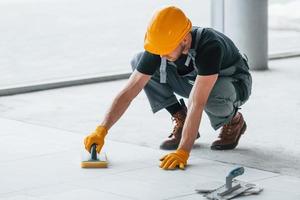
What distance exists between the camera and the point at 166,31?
4484mm

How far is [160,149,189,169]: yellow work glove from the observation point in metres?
4.56

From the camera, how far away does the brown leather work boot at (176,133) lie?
508 centimetres

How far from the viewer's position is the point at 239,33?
8.08 meters

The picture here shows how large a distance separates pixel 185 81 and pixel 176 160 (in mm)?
645

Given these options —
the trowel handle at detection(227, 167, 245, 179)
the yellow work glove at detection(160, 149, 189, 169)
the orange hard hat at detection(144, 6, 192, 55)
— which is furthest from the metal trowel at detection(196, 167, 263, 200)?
the orange hard hat at detection(144, 6, 192, 55)

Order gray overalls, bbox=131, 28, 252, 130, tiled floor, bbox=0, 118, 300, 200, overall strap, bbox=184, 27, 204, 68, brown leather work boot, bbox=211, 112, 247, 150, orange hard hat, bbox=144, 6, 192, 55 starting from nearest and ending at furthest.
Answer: tiled floor, bbox=0, 118, 300, 200, orange hard hat, bbox=144, 6, 192, 55, overall strap, bbox=184, 27, 204, 68, gray overalls, bbox=131, 28, 252, 130, brown leather work boot, bbox=211, 112, 247, 150

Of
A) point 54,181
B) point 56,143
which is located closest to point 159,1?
point 56,143

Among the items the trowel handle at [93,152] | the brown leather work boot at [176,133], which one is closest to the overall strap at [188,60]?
the brown leather work boot at [176,133]

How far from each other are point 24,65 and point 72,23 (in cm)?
81

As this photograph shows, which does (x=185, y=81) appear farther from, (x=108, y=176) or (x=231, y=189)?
(x=231, y=189)

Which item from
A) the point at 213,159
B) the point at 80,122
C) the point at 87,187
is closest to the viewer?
the point at 87,187

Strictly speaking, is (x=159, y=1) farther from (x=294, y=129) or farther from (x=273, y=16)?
(x=294, y=129)

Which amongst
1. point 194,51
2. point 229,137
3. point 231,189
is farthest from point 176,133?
point 231,189

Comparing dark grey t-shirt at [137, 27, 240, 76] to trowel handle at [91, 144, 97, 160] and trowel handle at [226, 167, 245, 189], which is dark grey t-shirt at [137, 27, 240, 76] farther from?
trowel handle at [226, 167, 245, 189]
